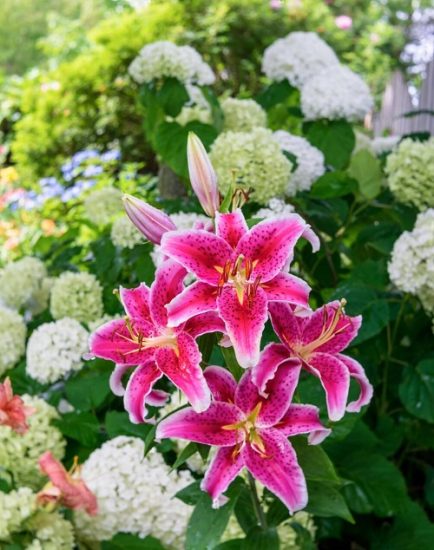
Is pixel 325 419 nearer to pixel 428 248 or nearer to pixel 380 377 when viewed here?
pixel 428 248

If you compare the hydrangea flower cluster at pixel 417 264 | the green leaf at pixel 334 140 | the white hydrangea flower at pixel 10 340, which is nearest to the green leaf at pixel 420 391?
the hydrangea flower cluster at pixel 417 264

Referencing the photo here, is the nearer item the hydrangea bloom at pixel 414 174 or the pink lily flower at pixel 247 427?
the pink lily flower at pixel 247 427

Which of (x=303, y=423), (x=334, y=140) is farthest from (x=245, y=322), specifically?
(x=334, y=140)

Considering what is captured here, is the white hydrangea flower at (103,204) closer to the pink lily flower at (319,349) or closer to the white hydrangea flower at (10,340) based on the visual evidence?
the white hydrangea flower at (10,340)

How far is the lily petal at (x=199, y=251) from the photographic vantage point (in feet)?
2.99

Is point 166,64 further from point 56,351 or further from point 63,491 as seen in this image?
point 63,491

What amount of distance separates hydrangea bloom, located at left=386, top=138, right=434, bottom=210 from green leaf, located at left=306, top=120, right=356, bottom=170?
20 centimetres

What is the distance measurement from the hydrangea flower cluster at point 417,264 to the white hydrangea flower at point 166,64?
782 millimetres

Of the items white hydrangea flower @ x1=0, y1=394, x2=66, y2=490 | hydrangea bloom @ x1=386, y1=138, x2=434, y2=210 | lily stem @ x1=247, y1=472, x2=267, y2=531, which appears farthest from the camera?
hydrangea bloom @ x1=386, y1=138, x2=434, y2=210

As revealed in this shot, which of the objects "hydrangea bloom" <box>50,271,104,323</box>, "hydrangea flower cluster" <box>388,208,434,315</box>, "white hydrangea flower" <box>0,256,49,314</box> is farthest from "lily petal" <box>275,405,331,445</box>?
"white hydrangea flower" <box>0,256,49,314</box>

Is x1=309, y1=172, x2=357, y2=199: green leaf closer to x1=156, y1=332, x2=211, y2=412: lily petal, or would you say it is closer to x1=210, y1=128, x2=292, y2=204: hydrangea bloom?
x1=210, y1=128, x2=292, y2=204: hydrangea bloom

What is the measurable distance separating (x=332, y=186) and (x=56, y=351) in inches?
28.5

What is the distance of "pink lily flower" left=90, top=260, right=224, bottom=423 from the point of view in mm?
917

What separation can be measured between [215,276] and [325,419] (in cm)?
64
